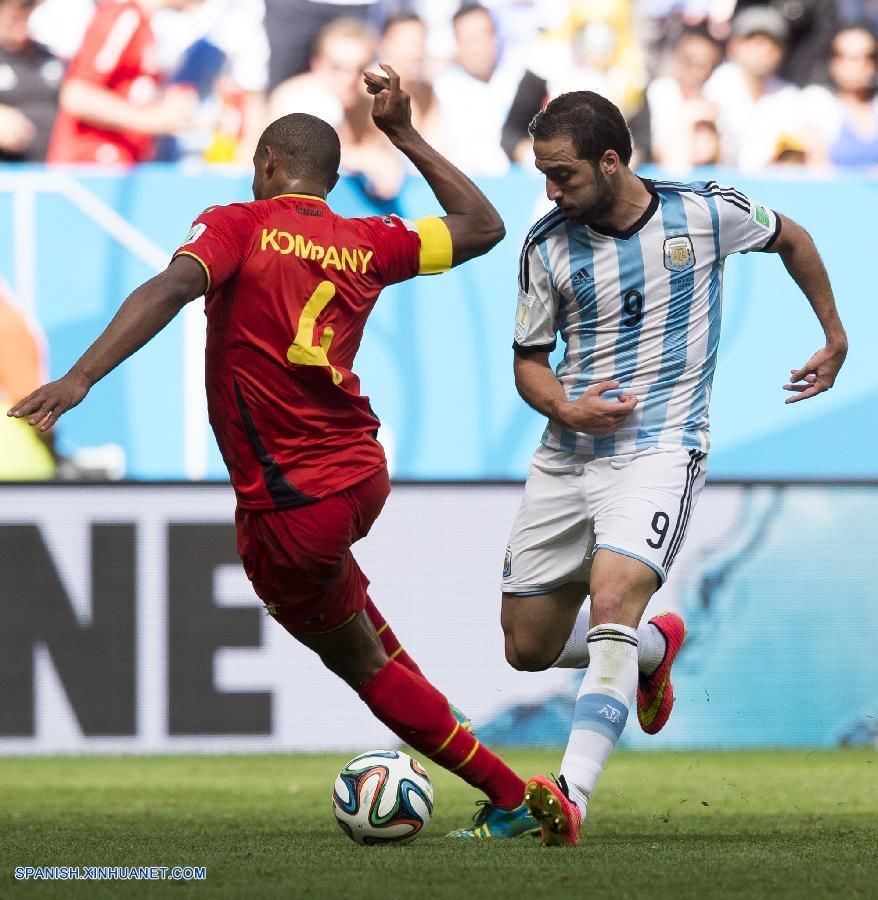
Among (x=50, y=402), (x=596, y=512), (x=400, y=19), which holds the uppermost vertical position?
(x=400, y=19)

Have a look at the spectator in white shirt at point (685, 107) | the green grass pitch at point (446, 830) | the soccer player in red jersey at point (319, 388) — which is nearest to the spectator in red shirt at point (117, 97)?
the spectator in white shirt at point (685, 107)

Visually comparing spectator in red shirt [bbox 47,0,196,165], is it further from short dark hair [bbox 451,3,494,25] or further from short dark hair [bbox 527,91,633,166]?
short dark hair [bbox 527,91,633,166]

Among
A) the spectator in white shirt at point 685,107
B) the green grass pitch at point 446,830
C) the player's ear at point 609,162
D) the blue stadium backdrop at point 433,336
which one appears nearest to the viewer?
the green grass pitch at point 446,830

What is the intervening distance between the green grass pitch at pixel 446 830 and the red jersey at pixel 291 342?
1.12 metres

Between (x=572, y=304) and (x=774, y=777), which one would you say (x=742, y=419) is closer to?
(x=774, y=777)

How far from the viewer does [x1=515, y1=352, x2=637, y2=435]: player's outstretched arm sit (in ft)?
15.4

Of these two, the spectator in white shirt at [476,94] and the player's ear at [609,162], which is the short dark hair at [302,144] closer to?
the player's ear at [609,162]

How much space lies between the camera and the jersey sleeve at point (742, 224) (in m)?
5.00

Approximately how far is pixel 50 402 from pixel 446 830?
7.39 feet

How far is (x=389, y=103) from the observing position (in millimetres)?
4691

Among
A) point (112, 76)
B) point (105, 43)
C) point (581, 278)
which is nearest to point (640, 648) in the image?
point (581, 278)

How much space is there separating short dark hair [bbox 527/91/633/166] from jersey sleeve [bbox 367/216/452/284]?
43 centimetres

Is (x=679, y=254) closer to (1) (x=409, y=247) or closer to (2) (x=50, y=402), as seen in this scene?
(1) (x=409, y=247)

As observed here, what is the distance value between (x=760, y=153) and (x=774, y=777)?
594 cm
